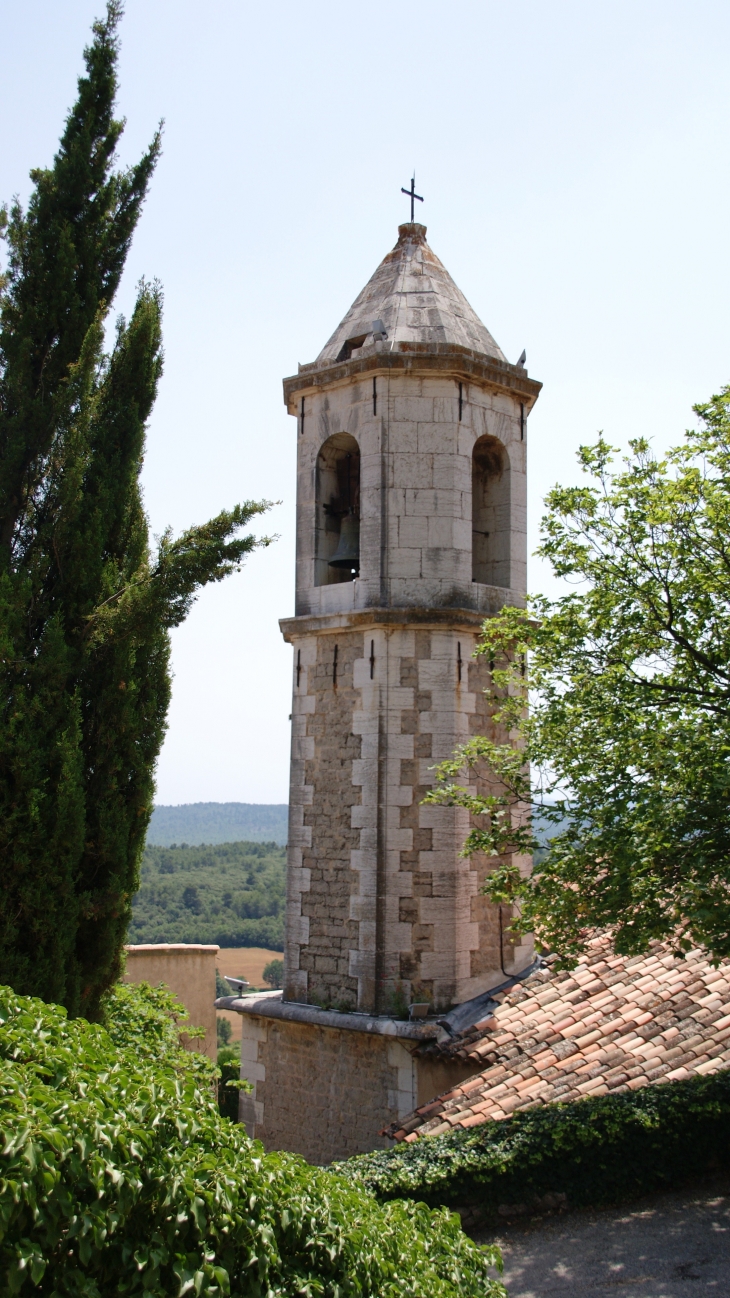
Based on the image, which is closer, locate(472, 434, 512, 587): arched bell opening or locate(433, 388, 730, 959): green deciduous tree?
locate(433, 388, 730, 959): green deciduous tree

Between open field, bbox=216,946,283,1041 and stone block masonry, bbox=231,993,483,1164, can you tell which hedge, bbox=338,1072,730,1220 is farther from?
open field, bbox=216,946,283,1041

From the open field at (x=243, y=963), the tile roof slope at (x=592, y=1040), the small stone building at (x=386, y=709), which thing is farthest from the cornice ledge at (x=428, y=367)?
the open field at (x=243, y=963)

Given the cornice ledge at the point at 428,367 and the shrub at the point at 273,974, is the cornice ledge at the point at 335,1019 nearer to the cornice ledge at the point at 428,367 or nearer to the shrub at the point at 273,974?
the cornice ledge at the point at 428,367

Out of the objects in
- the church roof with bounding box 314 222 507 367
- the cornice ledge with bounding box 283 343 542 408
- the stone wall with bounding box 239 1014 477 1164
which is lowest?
the stone wall with bounding box 239 1014 477 1164

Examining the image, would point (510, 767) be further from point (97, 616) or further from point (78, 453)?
point (78, 453)

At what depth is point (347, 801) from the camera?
35.0 feet

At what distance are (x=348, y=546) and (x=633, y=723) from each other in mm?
4774

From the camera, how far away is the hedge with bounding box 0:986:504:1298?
3.33 m

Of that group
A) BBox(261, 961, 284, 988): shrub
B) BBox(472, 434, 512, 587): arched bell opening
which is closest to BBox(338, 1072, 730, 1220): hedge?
BBox(472, 434, 512, 587): arched bell opening

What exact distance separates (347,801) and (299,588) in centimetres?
249

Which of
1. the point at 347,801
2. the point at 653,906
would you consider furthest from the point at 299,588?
the point at 653,906

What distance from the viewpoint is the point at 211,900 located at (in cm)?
7356

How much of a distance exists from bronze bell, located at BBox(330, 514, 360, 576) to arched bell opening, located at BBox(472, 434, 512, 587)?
1.33 metres

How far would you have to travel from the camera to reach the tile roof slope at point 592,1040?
28.3 feet
